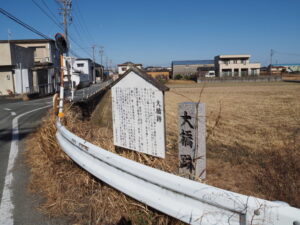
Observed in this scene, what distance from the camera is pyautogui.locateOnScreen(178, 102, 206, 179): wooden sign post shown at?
292 centimetres

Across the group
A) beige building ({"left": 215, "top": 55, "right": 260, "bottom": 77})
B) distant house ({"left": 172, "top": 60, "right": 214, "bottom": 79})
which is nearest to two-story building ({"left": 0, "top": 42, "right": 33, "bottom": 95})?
beige building ({"left": 215, "top": 55, "right": 260, "bottom": 77})

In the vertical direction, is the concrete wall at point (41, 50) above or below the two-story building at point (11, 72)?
above

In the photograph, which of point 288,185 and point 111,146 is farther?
point 111,146

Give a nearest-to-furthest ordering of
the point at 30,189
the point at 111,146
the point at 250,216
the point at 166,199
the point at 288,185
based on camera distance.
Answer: the point at 250,216
the point at 166,199
the point at 288,185
the point at 30,189
the point at 111,146

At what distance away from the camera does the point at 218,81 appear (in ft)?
182

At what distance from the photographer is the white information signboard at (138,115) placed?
297cm

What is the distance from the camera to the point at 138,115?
3.22 metres

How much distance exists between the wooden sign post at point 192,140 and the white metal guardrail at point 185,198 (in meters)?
0.66

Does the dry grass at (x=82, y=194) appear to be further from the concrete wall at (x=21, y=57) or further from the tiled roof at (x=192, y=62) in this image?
the tiled roof at (x=192, y=62)

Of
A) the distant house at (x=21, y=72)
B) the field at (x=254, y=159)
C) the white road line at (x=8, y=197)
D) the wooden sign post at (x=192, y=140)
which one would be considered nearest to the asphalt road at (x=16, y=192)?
the white road line at (x=8, y=197)

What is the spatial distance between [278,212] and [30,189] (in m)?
3.25

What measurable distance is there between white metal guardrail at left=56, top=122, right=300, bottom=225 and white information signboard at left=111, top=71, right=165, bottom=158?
0.46 m

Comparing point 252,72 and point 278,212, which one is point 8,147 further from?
point 252,72

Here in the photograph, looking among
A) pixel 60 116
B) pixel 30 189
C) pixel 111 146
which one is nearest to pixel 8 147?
pixel 60 116
